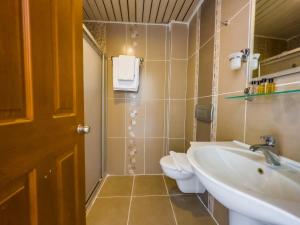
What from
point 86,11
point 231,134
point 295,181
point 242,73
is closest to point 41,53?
point 295,181

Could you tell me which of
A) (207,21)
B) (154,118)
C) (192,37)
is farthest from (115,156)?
(207,21)

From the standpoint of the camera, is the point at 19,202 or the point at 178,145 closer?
the point at 19,202

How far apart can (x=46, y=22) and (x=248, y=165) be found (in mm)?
1078

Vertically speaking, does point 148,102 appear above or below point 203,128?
above

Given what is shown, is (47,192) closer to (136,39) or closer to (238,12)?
(238,12)

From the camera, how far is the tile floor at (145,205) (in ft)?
4.89

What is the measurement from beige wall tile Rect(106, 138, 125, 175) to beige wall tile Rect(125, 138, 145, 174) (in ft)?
0.24

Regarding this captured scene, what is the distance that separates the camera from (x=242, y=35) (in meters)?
1.15

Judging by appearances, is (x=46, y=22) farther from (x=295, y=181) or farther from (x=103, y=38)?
(x=103, y=38)

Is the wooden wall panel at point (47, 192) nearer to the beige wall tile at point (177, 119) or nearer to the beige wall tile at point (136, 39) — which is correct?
the beige wall tile at point (177, 119)

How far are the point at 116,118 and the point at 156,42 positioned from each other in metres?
1.21

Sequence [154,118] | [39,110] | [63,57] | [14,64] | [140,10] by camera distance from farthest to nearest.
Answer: [154,118] → [140,10] → [63,57] → [39,110] → [14,64]

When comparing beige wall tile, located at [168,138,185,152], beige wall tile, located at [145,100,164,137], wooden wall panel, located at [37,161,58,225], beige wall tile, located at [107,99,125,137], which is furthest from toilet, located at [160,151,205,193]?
wooden wall panel, located at [37,161,58,225]

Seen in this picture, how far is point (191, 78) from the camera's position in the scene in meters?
2.18
